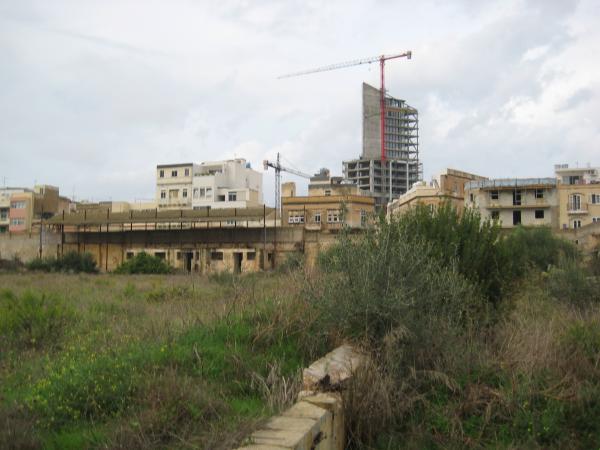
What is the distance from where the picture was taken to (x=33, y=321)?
10.9 meters

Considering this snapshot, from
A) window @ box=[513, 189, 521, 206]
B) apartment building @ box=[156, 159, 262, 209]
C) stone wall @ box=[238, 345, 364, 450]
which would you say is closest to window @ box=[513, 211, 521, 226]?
window @ box=[513, 189, 521, 206]

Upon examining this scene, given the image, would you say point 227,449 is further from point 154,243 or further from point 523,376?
point 154,243

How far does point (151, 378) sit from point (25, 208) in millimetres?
78312

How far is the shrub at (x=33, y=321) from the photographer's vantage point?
1036cm

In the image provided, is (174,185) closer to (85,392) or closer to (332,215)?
(332,215)

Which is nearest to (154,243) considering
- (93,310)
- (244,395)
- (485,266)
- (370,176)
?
(93,310)

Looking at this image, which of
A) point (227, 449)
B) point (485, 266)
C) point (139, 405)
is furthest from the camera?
point (485, 266)

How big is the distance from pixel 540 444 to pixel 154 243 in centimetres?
5087

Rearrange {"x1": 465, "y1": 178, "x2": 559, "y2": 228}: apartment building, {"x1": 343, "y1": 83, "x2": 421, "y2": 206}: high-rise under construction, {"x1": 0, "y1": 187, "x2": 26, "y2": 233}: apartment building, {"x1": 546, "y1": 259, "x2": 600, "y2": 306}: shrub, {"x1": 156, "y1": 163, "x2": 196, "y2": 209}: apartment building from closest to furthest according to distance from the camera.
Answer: {"x1": 546, "y1": 259, "x2": 600, "y2": 306}: shrub < {"x1": 465, "y1": 178, "x2": 559, "y2": 228}: apartment building < {"x1": 0, "y1": 187, "x2": 26, "y2": 233}: apartment building < {"x1": 156, "y1": 163, "x2": 196, "y2": 209}: apartment building < {"x1": 343, "y1": 83, "x2": 421, "y2": 206}: high-rise under construction

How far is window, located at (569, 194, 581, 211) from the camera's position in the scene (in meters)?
59.6

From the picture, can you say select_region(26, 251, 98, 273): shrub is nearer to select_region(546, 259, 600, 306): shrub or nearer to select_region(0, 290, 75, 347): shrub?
select_region(0, 290, 75, 347): shrub

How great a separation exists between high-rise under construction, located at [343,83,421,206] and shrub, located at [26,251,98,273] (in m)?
87.0

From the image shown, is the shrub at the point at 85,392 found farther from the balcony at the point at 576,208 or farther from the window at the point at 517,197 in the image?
the balcony at the point at 576,208

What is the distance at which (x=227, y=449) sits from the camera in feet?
15.6
